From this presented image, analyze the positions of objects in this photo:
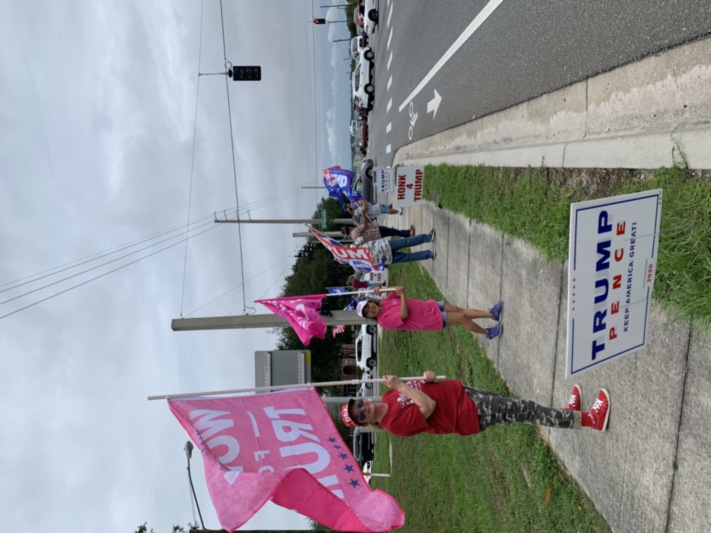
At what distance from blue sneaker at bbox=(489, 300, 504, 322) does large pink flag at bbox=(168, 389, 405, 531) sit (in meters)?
2.66

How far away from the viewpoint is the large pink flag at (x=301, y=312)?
26.9 feet

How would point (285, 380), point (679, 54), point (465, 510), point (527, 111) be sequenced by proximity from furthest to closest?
point (285, 380) → point (465, 510) → point (527, 111) → point (679, 54)

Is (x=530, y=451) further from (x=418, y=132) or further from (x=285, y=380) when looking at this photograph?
(x=285, y=380)

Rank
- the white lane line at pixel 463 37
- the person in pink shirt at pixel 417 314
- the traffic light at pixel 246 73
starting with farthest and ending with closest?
the traffic light at pixel 246 73 < the white lane line at pixel 463 37 < the person in pink shirt at pixel 417 314

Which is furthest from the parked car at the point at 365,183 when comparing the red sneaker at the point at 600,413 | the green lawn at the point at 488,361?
the red sneaker at the point at 600,413

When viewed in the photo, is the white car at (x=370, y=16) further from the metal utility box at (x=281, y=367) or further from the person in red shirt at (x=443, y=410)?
the person in red shirt at (x=443, y=410)

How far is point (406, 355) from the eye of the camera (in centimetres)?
1377

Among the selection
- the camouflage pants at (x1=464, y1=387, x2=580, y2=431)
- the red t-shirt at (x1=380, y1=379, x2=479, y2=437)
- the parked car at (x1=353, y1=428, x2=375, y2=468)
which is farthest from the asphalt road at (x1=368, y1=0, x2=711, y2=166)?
the parked car at (x1=353, y1=428, x2=375, y2=468)

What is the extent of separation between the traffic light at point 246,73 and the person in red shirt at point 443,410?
18344 mm

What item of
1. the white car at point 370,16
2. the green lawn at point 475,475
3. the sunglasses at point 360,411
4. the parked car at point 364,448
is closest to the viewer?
the sunglasses at point 360,411

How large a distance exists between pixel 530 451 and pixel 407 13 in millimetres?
14822

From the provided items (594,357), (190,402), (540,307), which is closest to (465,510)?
(540,307)

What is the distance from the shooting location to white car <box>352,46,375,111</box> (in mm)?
26172

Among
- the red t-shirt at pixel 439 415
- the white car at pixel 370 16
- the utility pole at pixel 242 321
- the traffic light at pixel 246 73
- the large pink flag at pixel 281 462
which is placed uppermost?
the white car at pixel 370 16
